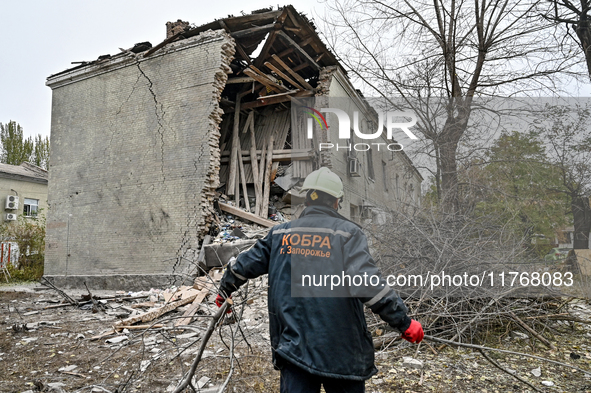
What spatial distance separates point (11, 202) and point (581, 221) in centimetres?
2596

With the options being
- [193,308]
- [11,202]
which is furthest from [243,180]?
[11,202]

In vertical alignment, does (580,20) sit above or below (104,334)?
above

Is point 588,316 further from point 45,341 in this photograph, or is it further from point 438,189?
point 45,341

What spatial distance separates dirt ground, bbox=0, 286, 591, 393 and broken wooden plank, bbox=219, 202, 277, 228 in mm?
4194

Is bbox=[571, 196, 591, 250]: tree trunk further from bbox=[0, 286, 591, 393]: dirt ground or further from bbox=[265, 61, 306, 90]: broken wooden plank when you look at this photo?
bbox=[265, 61, 306, 90]: broken wooden plank

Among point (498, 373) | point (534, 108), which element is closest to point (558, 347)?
point (498, 373)

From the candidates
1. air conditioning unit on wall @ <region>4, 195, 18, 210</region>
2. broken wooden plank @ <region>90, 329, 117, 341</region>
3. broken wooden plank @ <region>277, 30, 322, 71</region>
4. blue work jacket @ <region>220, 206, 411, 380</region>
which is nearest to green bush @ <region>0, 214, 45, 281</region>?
air conditioning unit on wall @ <region>4, 195, 18, 210</region>

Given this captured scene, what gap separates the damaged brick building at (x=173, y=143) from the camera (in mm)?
9109

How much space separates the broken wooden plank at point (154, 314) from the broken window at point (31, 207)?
20870mm

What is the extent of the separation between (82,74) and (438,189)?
35.2 feet

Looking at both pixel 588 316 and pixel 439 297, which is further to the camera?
pixel 588 316

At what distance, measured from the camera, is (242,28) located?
9.49m

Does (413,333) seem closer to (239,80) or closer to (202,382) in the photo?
(202,382)

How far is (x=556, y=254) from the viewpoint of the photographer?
17.1 ft
